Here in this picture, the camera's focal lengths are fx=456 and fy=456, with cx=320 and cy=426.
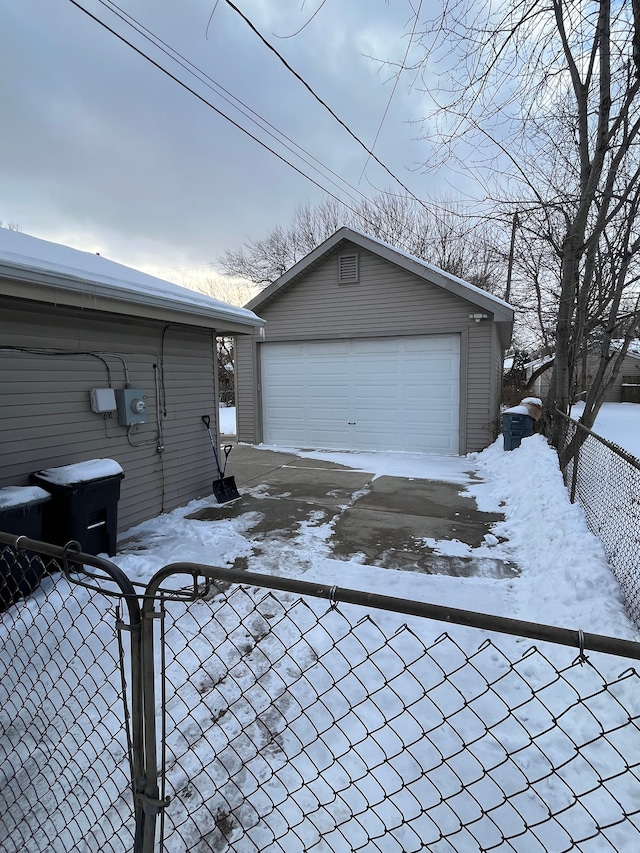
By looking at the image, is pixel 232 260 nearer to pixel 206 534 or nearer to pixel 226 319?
pixel 226 319

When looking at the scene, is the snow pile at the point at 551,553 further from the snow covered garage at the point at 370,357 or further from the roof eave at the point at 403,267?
the roof eave at the point at 403,267

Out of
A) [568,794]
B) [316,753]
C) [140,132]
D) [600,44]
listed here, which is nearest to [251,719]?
[316,753]

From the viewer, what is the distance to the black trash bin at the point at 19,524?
10.6 feet

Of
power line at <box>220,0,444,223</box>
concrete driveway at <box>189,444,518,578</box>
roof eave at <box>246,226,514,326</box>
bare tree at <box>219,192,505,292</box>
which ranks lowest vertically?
concrete driveway at <box>189,444,518,578</box>

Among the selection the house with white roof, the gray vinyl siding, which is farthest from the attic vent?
the house with white roof

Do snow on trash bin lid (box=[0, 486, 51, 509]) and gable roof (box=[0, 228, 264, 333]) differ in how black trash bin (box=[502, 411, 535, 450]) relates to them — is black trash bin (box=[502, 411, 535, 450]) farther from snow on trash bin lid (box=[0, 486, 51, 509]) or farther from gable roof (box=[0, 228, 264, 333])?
snow on trash bin lid (box=[0, 486, 51, 509])

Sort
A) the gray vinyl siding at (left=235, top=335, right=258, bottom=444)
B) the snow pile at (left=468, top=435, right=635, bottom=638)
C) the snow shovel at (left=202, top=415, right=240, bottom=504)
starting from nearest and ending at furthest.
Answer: the snow pile at (left=468, top=435, right=635, bottom=638) → the snow shovel at (left=202, top=415, right=240, bottom=504) → the gray vinyl siding at (left=235, top=335, right=258, bottom=444)

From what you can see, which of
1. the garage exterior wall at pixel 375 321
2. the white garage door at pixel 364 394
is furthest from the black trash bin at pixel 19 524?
the garage exterior wall at pixel 375 321

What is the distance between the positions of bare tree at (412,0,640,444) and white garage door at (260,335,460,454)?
7.95 ft

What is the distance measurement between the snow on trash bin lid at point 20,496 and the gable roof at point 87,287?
147 centimetres

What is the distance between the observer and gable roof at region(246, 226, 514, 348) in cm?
847

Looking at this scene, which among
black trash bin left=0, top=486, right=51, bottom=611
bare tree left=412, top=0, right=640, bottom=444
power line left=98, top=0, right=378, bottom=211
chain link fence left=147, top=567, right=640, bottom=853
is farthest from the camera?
power line left=98, top=0, right=378, bottom=211

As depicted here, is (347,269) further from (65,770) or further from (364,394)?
(65,770)

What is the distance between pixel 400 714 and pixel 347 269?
9.45 metres
